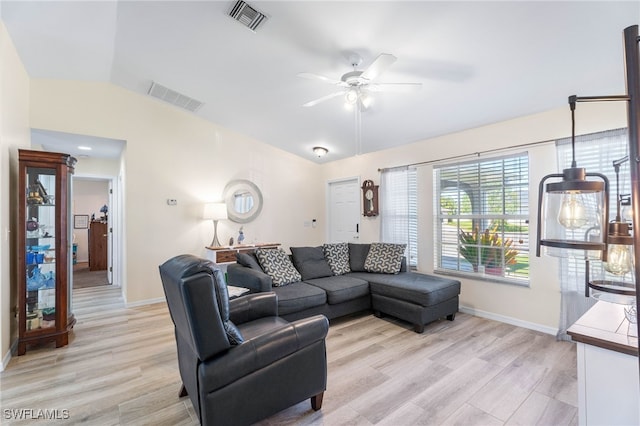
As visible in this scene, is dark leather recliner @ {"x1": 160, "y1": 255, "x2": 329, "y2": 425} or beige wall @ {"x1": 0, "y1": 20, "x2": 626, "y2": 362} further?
beige wall @ {"x1": 0, "y1": 20, "x2": 626, "y2": 362}

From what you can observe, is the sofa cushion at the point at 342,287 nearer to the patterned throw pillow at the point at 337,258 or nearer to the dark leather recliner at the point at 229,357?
the patterned throw pillow at the point at 337,258

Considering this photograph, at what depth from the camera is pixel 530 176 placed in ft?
11.0

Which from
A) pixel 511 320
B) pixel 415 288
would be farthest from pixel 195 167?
pixel 511 320

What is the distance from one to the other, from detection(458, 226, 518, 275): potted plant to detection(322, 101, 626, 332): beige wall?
214 millimetres

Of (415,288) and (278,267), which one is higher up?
(278,267)

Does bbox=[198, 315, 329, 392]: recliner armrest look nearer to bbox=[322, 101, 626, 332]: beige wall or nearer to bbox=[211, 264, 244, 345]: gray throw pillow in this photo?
bbox=[211, 264, 244, 345]: gray throw pillow

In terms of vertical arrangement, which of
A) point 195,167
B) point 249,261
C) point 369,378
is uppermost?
point 195,167

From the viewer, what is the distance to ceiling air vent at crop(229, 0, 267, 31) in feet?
7.72

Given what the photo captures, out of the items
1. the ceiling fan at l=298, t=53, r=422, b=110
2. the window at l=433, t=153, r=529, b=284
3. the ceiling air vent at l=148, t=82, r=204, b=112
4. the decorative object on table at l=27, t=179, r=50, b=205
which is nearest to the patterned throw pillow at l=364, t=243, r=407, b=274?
the window at l=433, t=153, r=529, b=284

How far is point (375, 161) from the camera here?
5.12 metres

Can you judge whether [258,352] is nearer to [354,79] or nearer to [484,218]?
[354,79]

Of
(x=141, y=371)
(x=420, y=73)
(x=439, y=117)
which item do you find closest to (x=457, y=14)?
(x=420, y=73)

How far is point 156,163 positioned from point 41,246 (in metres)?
1.79

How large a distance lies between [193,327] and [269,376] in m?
0.56
